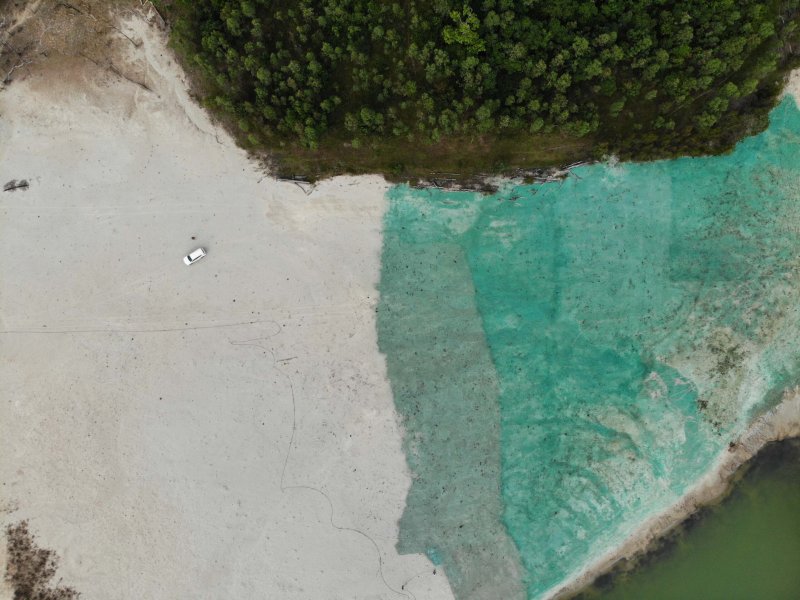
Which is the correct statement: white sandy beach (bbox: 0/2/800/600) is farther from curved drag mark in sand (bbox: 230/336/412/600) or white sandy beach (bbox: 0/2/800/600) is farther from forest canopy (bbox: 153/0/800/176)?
forest canopy (bbox: 153/0/800/176)

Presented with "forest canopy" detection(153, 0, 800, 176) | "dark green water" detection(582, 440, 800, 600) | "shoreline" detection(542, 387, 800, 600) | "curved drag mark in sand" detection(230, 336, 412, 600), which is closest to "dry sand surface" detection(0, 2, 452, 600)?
"curved drag mark in sand" detection(230, 336, 412, 600)

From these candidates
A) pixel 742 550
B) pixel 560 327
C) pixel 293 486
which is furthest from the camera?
pixel 742 550

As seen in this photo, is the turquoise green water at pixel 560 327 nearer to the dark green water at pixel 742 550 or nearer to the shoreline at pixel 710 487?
the shoreline at pixel 710 487

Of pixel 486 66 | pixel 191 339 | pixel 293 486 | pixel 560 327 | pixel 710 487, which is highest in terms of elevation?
pixel 486 66

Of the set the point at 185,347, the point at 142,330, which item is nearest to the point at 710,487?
the point at 185,347

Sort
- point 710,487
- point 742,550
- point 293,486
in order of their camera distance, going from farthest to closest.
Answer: point 742,550
point 710,487
point 293,486

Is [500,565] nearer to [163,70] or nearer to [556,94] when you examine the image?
[556,94]

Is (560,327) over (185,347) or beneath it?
over

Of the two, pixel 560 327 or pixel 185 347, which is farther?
pixel 560 327

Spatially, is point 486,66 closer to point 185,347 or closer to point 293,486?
point 185,347
